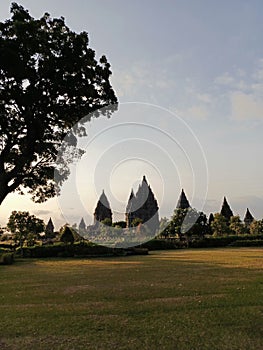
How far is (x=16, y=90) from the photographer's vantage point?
17.4 meters

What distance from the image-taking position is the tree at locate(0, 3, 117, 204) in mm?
17062

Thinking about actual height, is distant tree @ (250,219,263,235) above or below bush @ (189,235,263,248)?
above

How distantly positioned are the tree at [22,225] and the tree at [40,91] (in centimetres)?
1683

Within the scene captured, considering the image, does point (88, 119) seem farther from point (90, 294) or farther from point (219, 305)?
point (219, 305)

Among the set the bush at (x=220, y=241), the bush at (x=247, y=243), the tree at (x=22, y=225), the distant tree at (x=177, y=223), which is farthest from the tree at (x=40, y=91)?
the distant tree at (x=177, y=223)

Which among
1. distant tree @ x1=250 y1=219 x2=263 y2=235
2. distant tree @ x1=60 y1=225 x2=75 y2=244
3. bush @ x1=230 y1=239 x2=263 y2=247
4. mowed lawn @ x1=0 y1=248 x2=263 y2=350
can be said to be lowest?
mowed lawn @ x1=0 y1=248 x2=263 y2=350

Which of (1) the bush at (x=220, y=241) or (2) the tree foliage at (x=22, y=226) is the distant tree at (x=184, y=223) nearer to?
(1) the bush at (x=220, y=241)

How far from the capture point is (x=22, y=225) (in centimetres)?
3562

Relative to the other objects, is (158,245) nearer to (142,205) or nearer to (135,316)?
(135,316)

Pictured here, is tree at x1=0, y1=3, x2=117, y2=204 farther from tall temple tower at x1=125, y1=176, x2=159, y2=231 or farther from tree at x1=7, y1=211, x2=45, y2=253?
tall temple tower at x1=125, y1=176, x2=159, y2=231

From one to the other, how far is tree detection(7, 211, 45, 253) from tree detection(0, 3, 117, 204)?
16833 millimetres

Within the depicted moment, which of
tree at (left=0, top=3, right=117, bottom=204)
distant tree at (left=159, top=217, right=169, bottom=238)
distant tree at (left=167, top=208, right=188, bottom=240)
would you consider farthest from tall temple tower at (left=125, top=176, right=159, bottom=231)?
tree at (left=0, top=3, right=117, bottom=204)

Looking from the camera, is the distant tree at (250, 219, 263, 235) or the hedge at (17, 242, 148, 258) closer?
the hedge at (17, 242, 148, 258)

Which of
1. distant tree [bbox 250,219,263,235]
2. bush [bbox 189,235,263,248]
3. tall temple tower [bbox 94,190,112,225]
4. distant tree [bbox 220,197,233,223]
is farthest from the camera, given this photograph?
distant tree [bbox 220,197,233,223]
